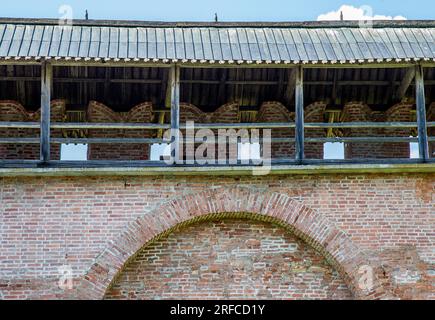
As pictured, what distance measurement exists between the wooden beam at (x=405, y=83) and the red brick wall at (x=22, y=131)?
5.62 m

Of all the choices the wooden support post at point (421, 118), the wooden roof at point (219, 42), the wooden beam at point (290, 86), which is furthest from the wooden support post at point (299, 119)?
the wooden support post at point (421, 118)

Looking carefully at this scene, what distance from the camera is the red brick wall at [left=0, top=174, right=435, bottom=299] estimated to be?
1330 cm

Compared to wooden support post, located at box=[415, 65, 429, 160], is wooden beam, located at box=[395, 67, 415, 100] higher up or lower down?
higher up

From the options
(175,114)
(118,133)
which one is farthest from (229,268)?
(118,133)

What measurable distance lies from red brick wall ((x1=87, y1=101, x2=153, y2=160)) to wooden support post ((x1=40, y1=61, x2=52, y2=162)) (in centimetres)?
136

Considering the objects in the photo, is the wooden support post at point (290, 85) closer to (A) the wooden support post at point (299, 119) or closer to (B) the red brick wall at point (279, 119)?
(B) the red brick wall at point (279, 119)

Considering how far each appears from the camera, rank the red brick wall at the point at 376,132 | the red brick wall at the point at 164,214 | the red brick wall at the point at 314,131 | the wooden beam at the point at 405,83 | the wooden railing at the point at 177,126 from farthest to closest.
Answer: the red brick wall at the point at 376,132, the red brick wall at the point at 314,131, the wooden beam at the point at 405,83, the wooden railing at the point at 177,126, the red brick wall at the point at 164,214

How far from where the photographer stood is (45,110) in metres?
13.8

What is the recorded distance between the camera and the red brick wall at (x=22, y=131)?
1495cm

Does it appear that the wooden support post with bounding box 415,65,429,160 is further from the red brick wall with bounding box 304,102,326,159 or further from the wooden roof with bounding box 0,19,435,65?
the red brick wall with bounding box 304,102,326,159

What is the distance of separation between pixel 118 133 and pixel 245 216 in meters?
2.79

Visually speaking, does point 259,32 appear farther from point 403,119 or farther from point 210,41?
point 403,119

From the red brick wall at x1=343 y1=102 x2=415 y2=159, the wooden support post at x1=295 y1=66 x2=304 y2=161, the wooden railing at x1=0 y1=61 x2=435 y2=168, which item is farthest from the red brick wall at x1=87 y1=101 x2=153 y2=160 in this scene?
the red brick wall at x1=343 y1=102 x2=415 y2=159

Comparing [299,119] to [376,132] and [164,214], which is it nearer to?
[376,132]
